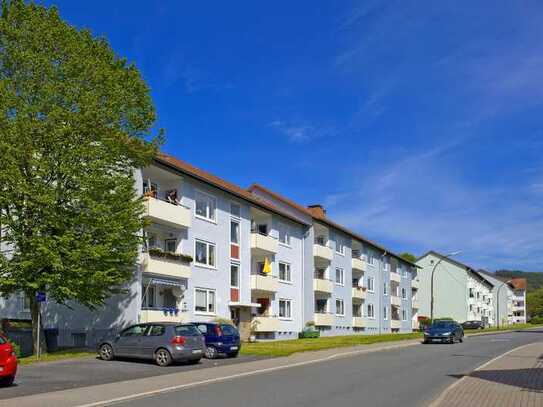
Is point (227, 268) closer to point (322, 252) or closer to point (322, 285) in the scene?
point (322, 285)

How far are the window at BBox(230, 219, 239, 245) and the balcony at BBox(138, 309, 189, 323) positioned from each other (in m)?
7.03

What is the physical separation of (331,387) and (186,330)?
8.43 metres

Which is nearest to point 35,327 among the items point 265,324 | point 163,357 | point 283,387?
point 163,357

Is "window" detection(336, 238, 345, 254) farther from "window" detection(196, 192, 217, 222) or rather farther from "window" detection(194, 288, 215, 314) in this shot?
"window" detection(194, 288, 215, 314)

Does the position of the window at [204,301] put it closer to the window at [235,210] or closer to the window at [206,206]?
the window at [206,206]

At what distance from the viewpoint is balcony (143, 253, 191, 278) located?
103 ft

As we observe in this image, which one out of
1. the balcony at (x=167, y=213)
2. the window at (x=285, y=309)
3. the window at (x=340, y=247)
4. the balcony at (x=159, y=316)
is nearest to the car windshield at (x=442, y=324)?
the window at (x=285, y=309)

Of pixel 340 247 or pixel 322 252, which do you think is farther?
pixel 340 247

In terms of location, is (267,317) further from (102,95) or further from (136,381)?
(136,381)

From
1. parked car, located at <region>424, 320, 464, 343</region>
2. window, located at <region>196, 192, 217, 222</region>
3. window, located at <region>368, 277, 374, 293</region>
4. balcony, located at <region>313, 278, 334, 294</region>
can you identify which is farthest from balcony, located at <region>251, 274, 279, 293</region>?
window, located at <region>368, 277, 374, 293</region>

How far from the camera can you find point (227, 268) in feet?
128

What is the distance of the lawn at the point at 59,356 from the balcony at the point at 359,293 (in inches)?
1403

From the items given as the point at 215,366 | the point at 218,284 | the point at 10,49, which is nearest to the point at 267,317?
the point at 218,284

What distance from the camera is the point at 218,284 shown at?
37844mm
